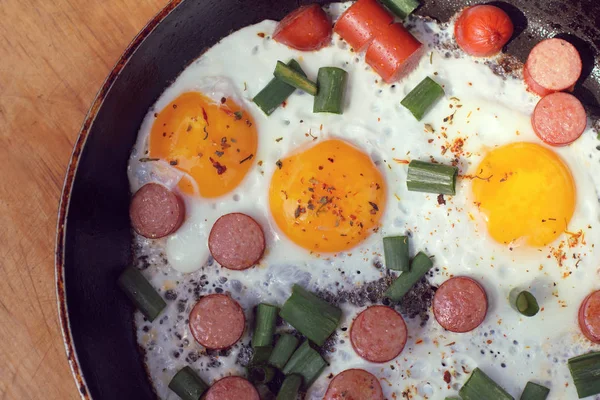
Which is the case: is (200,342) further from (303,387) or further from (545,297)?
(545,297)

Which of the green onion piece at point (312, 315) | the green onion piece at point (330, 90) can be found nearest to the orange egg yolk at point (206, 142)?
the green onion piece at point (330, 90)

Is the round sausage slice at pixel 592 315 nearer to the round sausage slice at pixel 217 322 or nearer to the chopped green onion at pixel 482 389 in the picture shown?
the chopped green onion at pixel 482 389

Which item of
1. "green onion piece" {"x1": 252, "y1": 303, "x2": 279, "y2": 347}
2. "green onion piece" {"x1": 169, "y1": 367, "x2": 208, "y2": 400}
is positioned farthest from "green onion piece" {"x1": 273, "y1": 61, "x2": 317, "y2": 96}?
"green onion piece" {"x1": 169, "y1": 367, "x2": 208, "y2": 400}

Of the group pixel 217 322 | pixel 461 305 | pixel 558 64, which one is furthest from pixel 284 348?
pixel 558 64

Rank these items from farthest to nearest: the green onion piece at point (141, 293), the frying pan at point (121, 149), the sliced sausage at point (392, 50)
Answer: the green onion piece at point (141, 293) < the sliced sausage at point (392, 50) < the frying pan at point (121, 149)

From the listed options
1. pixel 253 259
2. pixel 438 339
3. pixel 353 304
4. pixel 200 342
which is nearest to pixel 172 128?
pixel 253 259
